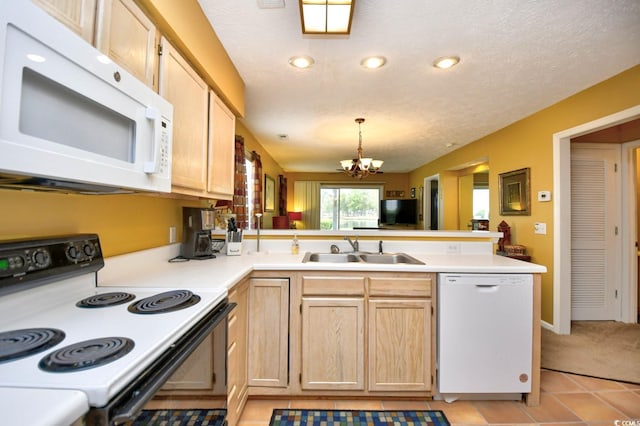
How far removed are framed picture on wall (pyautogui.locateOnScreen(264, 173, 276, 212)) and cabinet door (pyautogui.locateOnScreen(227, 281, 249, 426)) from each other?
3.71 m

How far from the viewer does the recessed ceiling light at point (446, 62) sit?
7.14ft

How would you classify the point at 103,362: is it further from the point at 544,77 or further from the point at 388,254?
the point at 544,77

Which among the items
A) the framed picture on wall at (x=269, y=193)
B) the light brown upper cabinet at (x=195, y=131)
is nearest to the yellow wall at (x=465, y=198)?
the framed picture on wall at (x=269, y=193)

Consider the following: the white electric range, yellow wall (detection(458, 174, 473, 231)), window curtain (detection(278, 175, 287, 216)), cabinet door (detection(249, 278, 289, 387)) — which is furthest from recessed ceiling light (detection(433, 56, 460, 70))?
window curtain (detection(278, 175, 287, 216))

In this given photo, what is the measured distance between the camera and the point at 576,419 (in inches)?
67.0

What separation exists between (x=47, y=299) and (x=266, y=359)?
1.19 metres


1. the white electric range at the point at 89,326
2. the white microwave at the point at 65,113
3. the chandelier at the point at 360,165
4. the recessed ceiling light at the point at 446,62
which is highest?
the recessed ceiling light at the point at 446,62

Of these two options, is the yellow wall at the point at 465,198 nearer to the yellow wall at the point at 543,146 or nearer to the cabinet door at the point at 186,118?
the yellow wall at the point at 543,146

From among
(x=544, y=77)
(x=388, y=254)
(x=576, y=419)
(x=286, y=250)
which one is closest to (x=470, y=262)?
(x=388, y=254)

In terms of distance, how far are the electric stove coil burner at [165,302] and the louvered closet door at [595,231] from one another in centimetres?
396

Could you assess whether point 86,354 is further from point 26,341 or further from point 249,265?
point 249,265

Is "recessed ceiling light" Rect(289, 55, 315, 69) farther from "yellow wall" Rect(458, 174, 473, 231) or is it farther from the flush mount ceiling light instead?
"yellow wall" Rect(458, 174, 473, 231)

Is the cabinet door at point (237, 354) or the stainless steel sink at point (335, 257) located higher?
the stainless steel sink at point (335, 257)

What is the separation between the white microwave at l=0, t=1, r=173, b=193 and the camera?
0.56m
